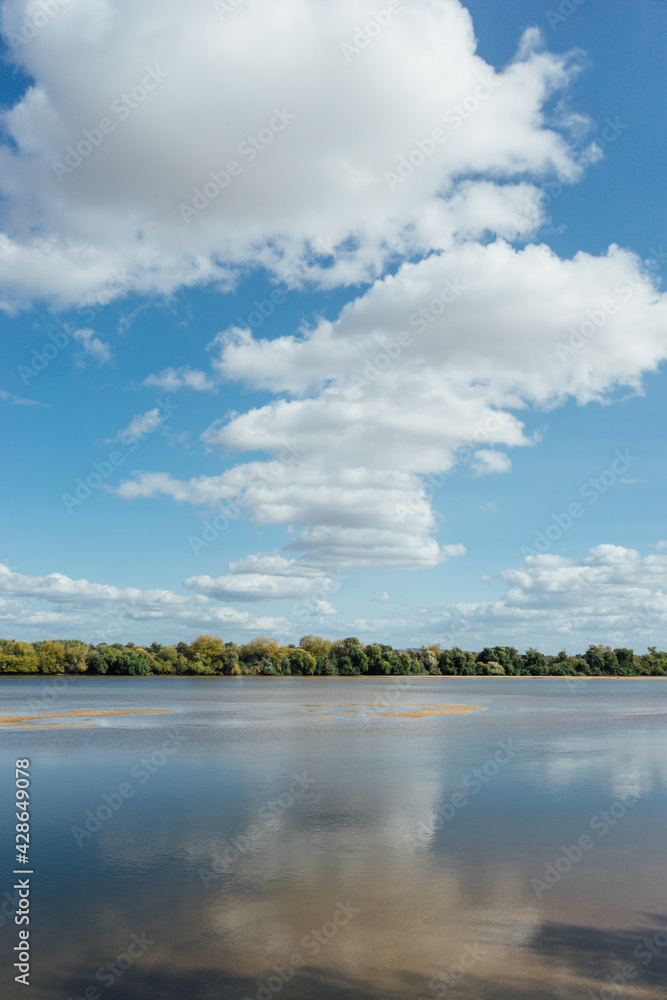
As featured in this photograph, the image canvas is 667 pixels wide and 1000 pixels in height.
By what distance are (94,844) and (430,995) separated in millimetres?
9903

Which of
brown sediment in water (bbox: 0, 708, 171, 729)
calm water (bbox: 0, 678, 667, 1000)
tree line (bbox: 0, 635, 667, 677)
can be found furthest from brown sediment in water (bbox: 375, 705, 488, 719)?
tree line (bbox: 0, 635, 667, 677)

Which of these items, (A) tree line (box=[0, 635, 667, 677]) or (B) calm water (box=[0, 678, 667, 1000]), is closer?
(B) calm water (box=[0, 678, 667, 1000])

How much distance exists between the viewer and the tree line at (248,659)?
5714 inches

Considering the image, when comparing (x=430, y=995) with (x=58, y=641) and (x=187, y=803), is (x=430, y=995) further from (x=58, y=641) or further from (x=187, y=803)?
(x=58, y=641)

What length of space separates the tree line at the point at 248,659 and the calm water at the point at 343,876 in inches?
4943

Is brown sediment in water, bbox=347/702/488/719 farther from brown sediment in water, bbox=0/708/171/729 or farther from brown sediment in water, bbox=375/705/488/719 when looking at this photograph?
brown sediment in water, bbox=0/708/171/729

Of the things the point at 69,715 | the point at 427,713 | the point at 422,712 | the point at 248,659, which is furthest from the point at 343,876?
the point at 248,659

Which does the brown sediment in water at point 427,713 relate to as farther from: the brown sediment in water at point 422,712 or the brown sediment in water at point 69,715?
the brown sediment in water at point 69,715

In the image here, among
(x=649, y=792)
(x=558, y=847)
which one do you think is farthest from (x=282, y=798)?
(x=649, y=792)

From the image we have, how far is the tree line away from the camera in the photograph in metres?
145

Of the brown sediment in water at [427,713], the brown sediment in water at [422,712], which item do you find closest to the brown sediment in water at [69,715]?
the brown sediment in water at [422,712]

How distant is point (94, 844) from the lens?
52.4 feet

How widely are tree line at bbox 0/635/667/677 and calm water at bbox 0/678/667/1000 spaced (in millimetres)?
125542

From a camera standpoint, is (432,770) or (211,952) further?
(432,770)
